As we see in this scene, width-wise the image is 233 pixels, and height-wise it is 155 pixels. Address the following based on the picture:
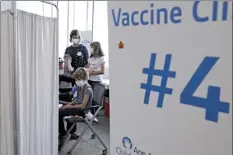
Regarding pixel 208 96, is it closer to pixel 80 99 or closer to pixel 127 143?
pixel 127 143

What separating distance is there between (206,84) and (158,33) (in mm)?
318

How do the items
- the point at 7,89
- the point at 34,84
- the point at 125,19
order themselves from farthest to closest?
1. the point at 34,84
2. the point at 7,89
3. the point at 125,19

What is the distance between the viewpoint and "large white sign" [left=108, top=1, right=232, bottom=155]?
1045mm

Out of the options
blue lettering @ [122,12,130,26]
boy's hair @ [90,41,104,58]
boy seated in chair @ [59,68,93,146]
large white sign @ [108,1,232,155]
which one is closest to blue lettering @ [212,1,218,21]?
large white sign @ [108,1,232,155]

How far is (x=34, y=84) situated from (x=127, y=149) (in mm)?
1006

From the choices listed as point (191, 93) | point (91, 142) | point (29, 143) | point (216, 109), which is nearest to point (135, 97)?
point (191, 93)

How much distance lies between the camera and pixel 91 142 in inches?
135

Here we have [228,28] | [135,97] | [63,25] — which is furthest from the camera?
[63,25]

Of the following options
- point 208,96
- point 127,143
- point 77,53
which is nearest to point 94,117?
point 77,53

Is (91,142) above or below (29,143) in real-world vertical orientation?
below

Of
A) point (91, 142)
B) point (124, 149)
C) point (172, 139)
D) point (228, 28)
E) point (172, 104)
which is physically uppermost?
→ point (228, 28)

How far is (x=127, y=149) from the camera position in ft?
4.77

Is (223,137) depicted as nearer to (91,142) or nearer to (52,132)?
(52,132)

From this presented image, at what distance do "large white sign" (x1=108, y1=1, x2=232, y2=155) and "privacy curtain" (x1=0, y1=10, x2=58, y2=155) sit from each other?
842mm
